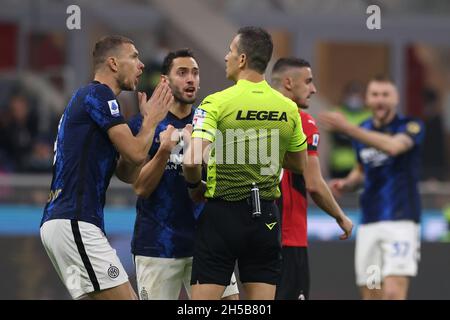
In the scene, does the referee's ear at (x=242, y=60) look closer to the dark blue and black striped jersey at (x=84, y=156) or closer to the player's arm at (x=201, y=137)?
the player's arm at (x=201, y=137)

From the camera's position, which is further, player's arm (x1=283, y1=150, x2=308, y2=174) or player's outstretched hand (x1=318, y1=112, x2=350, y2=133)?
player's outstretched hand (x1=318, y1=112, x2=350, y2=133)

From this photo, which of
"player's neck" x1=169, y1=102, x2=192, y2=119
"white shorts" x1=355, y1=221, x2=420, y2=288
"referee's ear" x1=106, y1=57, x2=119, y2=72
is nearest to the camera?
"referee's ear" x1=106, y1=57, x2=119, y2=72

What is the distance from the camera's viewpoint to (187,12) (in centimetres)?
2072

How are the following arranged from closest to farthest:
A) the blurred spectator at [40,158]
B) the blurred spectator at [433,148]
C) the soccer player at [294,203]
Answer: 1. the soccer player at [294,203]
2. the blurred spectator at [40,158]
3. the blurred spectator at [433,148]

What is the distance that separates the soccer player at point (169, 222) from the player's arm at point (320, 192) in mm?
821

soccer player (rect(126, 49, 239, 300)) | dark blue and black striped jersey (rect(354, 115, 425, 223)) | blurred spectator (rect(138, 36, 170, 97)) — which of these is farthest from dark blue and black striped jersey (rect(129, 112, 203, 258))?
blurred spectator (rect(138, 36, 170, 97))

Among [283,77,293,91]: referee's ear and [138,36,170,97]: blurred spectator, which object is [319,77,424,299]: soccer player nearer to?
[283,77,293,91]: referee's ear

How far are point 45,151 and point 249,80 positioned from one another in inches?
417

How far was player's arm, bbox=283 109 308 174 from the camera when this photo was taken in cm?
723

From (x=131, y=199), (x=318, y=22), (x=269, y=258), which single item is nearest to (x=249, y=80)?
(x=269, y=258)

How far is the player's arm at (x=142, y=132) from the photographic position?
7.12 meters

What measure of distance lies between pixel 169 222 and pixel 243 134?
1.19 meters

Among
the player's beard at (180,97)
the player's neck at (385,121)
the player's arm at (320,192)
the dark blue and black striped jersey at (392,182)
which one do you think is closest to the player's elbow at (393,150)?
the dark blue and black striped jersey at (392,182)
